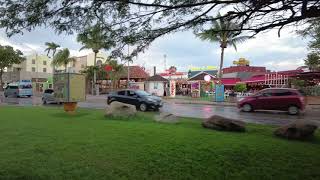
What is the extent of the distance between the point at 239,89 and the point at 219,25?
143 ft

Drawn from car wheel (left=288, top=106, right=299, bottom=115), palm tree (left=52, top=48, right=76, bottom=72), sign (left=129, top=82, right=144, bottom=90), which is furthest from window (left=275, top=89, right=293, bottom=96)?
palm tree (left=52, top=48, right=76, bottom=72)

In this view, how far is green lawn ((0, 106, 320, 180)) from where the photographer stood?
7254 mm

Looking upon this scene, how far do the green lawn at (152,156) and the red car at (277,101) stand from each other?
14844 millimetres

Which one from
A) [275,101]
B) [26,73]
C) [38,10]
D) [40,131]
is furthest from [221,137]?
[26,73]

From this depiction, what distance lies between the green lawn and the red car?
1484 cm

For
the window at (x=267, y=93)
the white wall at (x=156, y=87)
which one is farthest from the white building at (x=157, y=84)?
the window at (x=267, y=93)

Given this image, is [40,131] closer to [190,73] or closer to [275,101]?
[275,101]

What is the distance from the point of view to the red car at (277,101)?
83.2ft

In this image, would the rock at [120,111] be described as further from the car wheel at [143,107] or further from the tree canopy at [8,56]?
the tree canopy at [8,56]

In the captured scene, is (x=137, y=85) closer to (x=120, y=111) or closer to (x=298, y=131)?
(x=120, y=111)

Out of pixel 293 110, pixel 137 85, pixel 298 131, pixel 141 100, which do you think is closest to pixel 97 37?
pixel 298 131

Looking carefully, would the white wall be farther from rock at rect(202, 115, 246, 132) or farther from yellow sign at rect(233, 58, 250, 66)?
yellow sign at rect(233, 58, 250, 66)

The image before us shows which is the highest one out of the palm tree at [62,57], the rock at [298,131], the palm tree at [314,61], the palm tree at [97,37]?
the palm tree at [62,57]

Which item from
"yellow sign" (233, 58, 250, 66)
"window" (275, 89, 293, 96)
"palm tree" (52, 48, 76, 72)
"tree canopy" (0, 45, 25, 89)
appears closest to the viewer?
"window" (275, 89, 293, 96)
